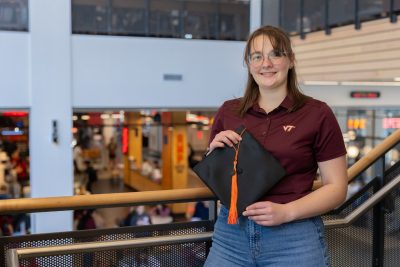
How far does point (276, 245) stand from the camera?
6.35 feet

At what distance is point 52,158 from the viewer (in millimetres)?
10914

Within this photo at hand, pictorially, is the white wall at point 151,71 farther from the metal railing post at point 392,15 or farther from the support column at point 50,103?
the metal railing post at point 392,15

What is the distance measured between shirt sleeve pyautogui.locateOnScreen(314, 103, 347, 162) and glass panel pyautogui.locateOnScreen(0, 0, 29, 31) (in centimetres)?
972

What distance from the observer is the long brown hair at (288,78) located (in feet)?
6.45

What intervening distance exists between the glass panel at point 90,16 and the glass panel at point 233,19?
2519 mm

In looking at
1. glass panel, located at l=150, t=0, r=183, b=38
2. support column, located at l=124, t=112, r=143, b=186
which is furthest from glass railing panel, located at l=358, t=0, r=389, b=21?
support column, located at l=124, t=112, r=143, b=186

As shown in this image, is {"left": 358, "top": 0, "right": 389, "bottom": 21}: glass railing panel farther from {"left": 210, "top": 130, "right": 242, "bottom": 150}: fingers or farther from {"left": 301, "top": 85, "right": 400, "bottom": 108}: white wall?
{"left": 210, "top": 130, "right": 242, "bottom": 150}: fingers

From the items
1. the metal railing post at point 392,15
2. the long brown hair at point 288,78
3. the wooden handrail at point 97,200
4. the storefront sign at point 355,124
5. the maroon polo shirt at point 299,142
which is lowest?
the storefront sign at point 355,124

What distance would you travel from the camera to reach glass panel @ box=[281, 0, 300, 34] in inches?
437

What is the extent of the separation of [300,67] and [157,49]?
2950mm

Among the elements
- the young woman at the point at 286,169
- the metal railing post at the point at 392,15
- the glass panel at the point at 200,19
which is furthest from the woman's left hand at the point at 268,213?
the glass panel at the point at 200,19

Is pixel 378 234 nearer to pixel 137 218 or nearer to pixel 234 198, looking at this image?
pixel 234 198

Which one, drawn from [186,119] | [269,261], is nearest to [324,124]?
[269,261]

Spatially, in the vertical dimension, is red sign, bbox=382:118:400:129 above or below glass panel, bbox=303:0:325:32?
below
